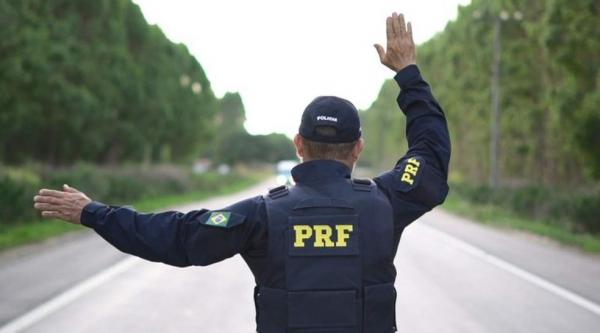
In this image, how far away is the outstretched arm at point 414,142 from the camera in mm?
2965

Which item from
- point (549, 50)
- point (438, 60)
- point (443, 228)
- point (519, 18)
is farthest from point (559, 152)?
point (438, 60)

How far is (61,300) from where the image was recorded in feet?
31.1

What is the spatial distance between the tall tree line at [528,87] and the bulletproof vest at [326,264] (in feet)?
61.9

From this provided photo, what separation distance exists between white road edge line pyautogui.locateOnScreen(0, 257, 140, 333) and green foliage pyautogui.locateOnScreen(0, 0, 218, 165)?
469 inches

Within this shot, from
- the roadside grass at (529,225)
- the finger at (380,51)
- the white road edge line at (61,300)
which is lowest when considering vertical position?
the roadside grass at (529,225)

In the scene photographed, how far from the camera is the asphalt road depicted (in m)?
8.14

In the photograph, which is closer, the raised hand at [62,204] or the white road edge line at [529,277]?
the raised hand at [62,204]

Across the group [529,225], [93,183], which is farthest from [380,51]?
[93,183]

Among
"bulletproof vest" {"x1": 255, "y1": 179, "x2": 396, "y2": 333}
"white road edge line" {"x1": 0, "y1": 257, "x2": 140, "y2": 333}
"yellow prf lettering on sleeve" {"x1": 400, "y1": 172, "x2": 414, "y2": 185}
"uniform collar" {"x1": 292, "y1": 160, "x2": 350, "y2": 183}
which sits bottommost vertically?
"white road edge line" {"x1": 0, "y1": 257, "x2": 140, "y2": 333}

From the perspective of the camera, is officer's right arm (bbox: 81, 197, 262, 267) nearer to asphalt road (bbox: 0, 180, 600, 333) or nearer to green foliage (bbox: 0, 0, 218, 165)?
asphalt road (bbox: 0, 180, 600, 333)

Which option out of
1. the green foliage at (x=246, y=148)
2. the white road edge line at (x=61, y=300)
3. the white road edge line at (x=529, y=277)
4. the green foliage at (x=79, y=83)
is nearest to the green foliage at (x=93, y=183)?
the green foliage at (x=79, y=83)

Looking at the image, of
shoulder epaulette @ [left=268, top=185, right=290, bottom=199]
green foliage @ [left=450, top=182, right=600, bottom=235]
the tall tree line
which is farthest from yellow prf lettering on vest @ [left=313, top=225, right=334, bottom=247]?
the tall tree line

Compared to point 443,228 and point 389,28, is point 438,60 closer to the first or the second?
point 443,228

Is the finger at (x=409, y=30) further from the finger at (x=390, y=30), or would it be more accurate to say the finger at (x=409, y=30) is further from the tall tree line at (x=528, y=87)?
the tall tree line at (x=528, y=87)
